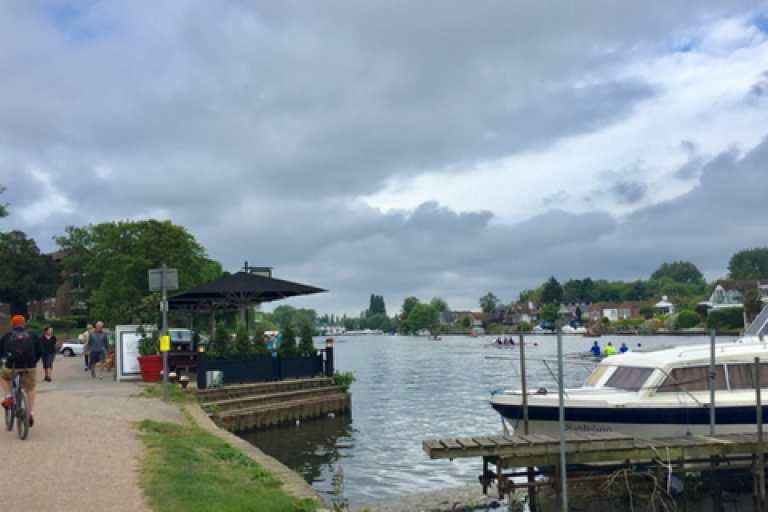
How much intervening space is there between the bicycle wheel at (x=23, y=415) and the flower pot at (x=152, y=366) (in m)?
10.7

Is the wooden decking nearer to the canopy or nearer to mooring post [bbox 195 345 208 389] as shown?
mooring post [bbox 195 345 208 389]

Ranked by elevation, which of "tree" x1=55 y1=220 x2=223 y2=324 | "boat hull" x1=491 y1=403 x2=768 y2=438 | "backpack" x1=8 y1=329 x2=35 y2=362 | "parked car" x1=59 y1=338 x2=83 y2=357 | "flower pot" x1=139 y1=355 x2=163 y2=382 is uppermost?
"tree" x1=55 y1=220 x2=223 y2=324

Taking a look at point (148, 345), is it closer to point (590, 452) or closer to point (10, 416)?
point (10, 416)

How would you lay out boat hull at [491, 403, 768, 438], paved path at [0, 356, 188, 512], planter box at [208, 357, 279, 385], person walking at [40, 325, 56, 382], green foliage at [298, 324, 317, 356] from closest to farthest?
paved path at [0, 356, 188, 512], boat hull at [491, 403, 768, 438], planter box at [208, 357, 279, 385], person walking at [40, 325, 56, 382], green foliage at [298, 324, 317, 356]

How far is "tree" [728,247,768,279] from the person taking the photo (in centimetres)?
18138

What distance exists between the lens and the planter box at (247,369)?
20.7 metres

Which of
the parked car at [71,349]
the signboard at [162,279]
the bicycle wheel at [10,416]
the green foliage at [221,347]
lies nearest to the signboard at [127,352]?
the green foliage at [221,347]

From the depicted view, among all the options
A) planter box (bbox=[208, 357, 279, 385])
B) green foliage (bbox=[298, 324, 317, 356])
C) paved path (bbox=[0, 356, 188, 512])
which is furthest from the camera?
green foliage (bbox=[298, 324, 317, 356])

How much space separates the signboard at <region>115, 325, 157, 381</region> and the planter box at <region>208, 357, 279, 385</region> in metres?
3.79

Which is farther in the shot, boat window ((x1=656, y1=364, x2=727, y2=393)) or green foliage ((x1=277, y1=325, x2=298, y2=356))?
green foliage ((x1=277, y1=325, x2=298, y2=356))

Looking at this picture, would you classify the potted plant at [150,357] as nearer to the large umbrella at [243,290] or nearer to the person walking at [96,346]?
the large umbrella at [243,290]

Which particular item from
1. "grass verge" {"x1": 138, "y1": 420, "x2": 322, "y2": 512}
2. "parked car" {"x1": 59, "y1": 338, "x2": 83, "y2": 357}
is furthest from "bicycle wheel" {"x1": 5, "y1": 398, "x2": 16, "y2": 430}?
"parked car" {"x1": 59, "y1": 338, "x2": 83, "y2": 357}

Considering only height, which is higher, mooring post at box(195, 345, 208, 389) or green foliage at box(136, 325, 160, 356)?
green foliage at box(136, 325, 160, 356)

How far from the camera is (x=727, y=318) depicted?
10519cm
